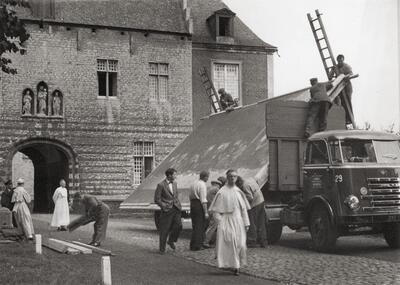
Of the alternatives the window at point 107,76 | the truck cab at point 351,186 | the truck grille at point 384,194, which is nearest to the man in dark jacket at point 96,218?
the truck cab at point 351,186

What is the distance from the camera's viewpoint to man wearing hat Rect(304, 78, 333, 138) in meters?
15.4

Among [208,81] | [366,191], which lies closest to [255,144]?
[366,191]

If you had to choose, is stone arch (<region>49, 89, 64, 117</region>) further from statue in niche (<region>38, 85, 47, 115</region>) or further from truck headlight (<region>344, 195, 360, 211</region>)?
truck headlight (<region>344, 195, 360, 211</region>)

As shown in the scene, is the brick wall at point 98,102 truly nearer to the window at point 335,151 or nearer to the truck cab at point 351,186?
the truck cab at point 351,186

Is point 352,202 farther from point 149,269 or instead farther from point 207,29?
point 207,29

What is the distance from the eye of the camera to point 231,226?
10.6m

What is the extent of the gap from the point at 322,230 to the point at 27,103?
19403mm

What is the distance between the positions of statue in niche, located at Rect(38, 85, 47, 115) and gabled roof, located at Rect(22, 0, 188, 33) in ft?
11.5

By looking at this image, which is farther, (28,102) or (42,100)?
(42,100)

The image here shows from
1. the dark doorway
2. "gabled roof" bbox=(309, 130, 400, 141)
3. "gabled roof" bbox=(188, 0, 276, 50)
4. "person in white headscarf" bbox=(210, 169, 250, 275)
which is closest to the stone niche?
the dark doorway

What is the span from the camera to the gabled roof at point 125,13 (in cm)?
3030

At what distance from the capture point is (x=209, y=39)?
109ft

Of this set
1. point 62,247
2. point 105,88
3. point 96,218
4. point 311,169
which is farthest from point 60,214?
point 311,169

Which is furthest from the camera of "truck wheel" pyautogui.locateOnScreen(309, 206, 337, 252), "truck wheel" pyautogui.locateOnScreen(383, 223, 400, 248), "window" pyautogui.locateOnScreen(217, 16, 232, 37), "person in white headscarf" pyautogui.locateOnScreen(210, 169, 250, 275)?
"window" pyautogui.locateOnScreen(217, 16, 232, 37)
